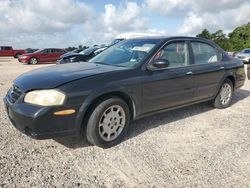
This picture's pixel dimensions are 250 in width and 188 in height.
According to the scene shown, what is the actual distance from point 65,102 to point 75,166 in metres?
0.80

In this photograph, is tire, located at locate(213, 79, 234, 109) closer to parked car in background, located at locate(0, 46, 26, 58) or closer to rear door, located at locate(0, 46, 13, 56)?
parked car in background, located at locate(0, 46, 26, 58)

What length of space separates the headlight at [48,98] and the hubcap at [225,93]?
391 centimetres

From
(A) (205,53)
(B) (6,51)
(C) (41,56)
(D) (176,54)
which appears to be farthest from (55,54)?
(D) (176,54)

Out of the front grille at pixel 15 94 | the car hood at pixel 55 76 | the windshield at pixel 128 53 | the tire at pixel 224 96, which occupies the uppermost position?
the windshield at pixel 128 53

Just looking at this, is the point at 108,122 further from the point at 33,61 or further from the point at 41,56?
the point at 41,56

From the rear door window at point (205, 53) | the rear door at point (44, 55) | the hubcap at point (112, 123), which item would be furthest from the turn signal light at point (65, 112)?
the rear door at point (44, 55)

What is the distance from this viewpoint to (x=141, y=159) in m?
3.51

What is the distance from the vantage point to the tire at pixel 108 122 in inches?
143

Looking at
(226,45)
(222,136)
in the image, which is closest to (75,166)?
(222,136)

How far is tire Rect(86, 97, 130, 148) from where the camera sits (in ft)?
11.9

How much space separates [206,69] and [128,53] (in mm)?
1684

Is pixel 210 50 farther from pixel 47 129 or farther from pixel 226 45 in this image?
pixel 226 45

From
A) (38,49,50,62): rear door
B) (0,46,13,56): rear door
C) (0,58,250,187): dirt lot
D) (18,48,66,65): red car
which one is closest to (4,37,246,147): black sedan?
(0,58,250,187): dirt lot

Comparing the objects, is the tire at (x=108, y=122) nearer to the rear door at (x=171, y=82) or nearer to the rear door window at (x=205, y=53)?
the rear door at (x=171, y=82)
